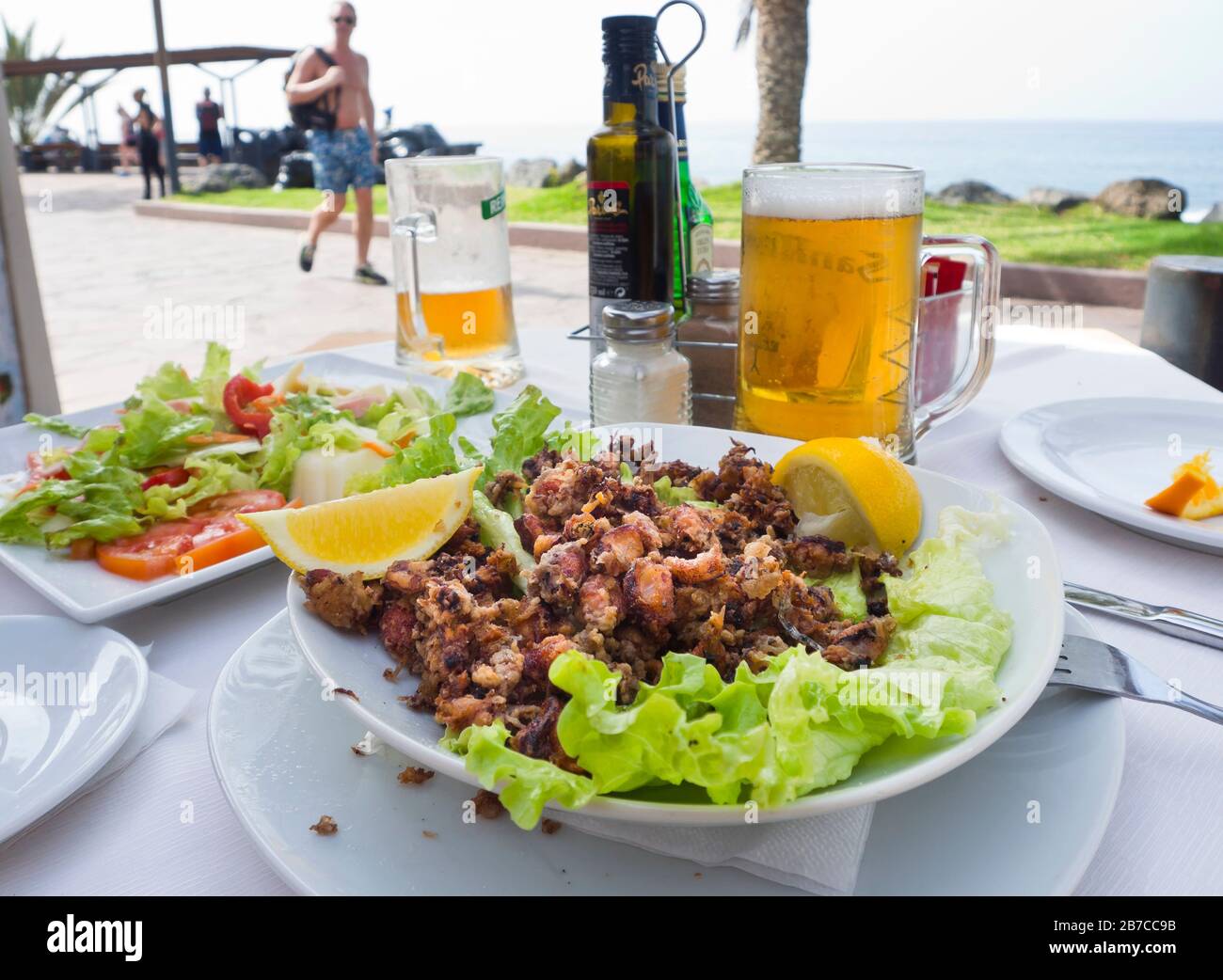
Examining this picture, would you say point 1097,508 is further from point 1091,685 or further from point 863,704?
point 863,704

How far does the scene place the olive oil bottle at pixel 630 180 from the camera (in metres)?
1.89

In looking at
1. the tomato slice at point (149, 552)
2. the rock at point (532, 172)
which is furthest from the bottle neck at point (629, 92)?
the rock at point (532, 172)

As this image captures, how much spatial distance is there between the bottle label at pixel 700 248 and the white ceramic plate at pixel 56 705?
1.51 metres

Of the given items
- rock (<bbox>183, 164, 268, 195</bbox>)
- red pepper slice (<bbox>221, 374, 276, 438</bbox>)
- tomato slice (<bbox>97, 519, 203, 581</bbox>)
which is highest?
rock (<bbox>183, 164, 268, 195</bbox>)

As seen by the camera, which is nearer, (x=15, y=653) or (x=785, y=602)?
(x=785, y=602)

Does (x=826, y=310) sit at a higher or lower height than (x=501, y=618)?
higher

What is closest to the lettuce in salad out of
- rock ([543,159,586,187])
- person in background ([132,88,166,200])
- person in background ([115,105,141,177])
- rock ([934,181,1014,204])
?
rock ([934,181,1014,204])

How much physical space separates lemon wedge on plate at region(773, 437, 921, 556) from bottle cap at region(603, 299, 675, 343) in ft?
1.51

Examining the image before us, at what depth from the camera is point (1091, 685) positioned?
0.99 metres

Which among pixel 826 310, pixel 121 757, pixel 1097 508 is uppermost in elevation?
pixel 826 310

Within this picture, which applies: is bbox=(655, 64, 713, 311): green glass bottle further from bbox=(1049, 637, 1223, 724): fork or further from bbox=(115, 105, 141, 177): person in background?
bbox=(115, 105, 141, 177): person in background

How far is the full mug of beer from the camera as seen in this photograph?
5.44ft

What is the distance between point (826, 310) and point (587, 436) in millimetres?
536

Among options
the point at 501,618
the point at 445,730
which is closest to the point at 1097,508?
the point at 501,618
